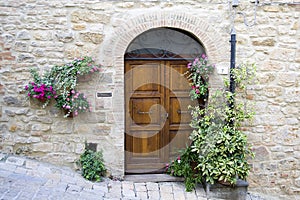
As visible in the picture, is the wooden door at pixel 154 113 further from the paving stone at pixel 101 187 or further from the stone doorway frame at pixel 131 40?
the paving stone at pixel 101 187

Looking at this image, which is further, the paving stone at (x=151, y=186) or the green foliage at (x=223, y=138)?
the paving stone at (x=151, y=186)

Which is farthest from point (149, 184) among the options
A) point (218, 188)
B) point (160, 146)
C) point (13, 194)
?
point (13, 194)

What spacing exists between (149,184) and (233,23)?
265 centimetres

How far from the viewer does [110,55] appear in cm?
443

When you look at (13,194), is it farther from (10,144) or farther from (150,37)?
(150,37)

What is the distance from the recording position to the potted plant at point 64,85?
14.0 feet

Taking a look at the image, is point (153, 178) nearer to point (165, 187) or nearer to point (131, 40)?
point (165, 187)

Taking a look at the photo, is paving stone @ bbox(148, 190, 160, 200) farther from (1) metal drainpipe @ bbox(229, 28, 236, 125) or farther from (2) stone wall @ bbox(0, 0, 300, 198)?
(1) metal drainpipe @ bbox(229, 28, 236, 125)

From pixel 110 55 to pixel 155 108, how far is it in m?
1.08

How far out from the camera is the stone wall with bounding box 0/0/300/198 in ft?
14.3

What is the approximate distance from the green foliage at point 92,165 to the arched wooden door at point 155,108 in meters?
0.49

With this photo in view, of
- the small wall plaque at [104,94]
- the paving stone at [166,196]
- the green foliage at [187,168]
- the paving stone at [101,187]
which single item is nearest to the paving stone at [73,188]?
the paving stone at [101,187]

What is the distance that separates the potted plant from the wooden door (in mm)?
691

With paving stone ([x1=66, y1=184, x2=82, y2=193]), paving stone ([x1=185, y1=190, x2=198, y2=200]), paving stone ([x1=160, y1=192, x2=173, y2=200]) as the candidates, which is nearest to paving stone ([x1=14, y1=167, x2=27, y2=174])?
paving stone ([x1=66, y1=184, x2=82, y2=193])
